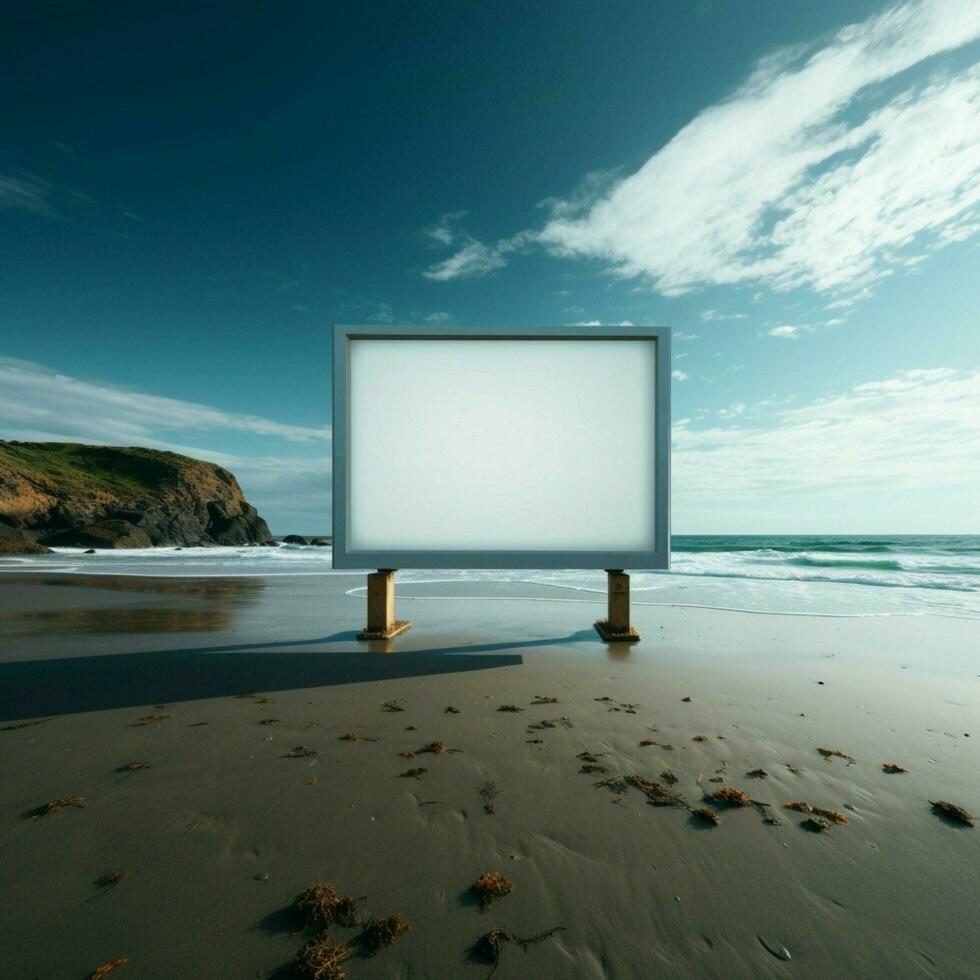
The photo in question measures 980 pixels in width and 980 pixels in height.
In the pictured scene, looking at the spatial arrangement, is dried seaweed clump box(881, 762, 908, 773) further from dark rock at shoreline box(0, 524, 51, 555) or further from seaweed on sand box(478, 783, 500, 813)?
dark rock at shoreline box(0, 524, 51, 555)

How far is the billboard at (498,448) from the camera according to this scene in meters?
5.94

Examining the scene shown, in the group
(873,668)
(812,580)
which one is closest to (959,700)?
(873,668)

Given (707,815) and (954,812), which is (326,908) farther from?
(954,812)

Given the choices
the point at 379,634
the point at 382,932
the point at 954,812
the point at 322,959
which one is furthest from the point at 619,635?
the point at 322,959

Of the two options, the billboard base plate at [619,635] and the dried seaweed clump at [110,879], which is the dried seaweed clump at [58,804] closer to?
the dried seaweed clump at [110,879]

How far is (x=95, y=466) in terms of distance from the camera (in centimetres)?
5616

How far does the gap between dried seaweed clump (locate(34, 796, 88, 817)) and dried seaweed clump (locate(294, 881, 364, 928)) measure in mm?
1499

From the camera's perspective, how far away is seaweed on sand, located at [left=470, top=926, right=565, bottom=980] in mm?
1611

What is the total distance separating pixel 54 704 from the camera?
3953 millimetres

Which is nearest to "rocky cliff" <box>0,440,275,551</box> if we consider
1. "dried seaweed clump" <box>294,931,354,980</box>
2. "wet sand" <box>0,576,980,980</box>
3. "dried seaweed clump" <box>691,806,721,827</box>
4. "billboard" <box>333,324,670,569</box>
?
"billboard" <box>333,324,670,569</box>

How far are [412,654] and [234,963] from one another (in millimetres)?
4063

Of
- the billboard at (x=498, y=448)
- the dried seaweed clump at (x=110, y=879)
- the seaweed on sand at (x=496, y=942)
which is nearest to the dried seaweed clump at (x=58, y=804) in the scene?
the dried seaweed clump at (x=110, y=879)

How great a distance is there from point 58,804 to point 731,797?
3.44 m

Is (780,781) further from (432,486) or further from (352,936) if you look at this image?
(432,486)
